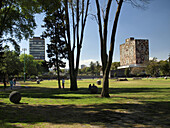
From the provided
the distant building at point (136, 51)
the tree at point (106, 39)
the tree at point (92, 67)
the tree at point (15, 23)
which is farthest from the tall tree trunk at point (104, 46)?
the tree at point (92, 67)

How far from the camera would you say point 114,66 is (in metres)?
166

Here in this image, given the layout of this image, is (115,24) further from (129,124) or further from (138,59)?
(138,59)

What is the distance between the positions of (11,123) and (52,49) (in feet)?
81.1

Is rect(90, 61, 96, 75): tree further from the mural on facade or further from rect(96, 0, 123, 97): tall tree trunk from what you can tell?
rect(96, 0, 123, 97): tall tree trunk

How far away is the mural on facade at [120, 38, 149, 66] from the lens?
466ft

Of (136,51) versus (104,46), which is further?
(136,51)

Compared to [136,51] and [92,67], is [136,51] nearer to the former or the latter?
[136,51]

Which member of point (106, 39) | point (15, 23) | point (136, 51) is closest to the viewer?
point (106, 39)

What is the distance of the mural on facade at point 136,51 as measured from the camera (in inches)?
5591

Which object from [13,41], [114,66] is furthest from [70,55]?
[114,66]

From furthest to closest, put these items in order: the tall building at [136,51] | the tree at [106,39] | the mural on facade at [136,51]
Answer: the mural on facade at [136,51] < the tall building at [136,51] < the tree at [106,39]

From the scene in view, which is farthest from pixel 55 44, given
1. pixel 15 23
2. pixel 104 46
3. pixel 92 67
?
pixel 92 67

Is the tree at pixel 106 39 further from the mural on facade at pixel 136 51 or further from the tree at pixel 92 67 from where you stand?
the tree at pixel 92 67

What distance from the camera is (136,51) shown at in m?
142
